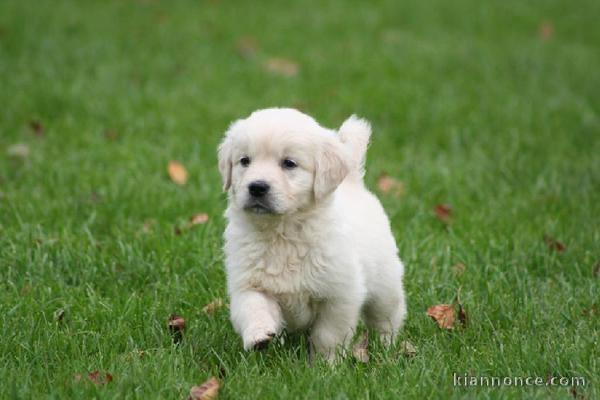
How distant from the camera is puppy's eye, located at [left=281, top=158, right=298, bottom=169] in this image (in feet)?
11.5

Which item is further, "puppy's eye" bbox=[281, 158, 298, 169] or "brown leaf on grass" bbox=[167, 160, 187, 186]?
"brown leaf on grass" bbox=[167, 160, 187, 186]

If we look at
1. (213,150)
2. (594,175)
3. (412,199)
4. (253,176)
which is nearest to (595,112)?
(594,175)

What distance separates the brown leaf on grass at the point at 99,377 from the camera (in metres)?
3.07

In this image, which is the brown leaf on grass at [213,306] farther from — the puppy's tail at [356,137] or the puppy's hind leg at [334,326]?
the puppy's tail at [356,137]

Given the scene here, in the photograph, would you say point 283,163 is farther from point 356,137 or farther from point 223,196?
point 223,196

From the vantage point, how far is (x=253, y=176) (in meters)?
3.40

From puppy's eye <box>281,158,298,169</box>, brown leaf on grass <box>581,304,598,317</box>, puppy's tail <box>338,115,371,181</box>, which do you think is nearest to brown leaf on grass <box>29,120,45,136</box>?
puppy's tail <box>338,115,371,181</box>

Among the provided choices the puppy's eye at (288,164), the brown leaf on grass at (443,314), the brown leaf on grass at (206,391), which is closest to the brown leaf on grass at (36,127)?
the puppy's eye at (288,164)

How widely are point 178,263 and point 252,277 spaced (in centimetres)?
102

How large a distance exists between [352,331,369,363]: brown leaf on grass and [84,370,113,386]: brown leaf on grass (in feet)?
3.02

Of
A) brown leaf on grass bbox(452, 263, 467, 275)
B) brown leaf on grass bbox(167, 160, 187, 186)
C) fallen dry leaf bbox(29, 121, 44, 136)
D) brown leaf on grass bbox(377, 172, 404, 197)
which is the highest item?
brown leaf on grass bbox(452, 263, 467, 275)

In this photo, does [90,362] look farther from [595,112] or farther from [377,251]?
[595,112]

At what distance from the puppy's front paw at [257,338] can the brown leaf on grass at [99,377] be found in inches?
18.7

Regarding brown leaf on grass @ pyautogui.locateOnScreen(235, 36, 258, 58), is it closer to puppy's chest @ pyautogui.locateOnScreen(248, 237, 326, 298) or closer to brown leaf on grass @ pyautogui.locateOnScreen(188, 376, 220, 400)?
puppy's chest @ pyautogui.locateOnScreen(248, 237, 326, 298)
